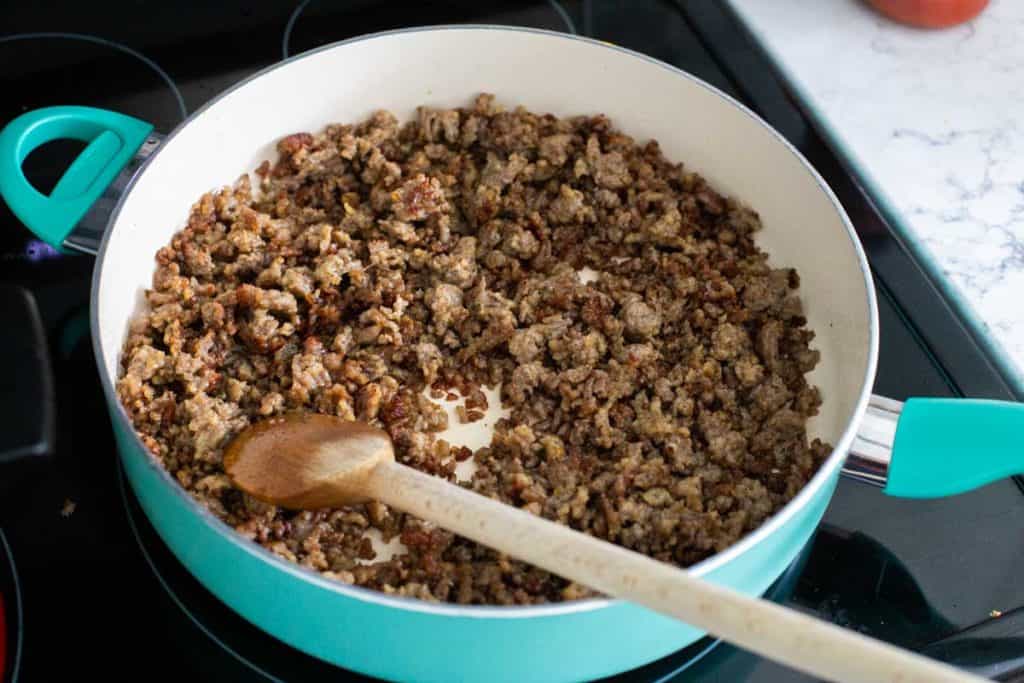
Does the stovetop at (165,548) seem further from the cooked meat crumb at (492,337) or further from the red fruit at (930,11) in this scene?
the red fruit at (930,11)

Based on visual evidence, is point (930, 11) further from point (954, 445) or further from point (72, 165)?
point (72, 165)

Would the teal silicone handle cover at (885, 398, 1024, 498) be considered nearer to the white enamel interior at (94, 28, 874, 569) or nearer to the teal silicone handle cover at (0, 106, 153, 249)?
the white enamel interior at (94, 28, 874, 569)

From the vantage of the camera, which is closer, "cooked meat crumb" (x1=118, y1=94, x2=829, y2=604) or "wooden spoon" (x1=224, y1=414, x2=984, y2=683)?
"wooden spoon" (x1=224, y1=414, x2=984, y2=683)

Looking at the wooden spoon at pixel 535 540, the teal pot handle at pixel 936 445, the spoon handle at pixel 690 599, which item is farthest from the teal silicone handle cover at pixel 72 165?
the teal pot handle at pixel 936 445

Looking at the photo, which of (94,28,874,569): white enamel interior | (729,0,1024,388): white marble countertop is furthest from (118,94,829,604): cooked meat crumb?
(729,0,1024,388): white marble countertop

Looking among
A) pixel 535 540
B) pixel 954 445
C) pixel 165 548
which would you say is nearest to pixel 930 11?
pixel 954 445

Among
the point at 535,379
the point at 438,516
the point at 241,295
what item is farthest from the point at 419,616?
the point at 241,295

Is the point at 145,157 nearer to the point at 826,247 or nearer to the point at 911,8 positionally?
the point at 826,247
